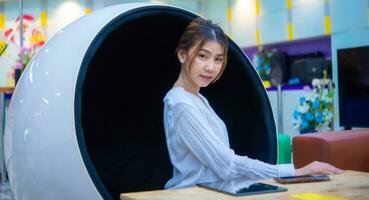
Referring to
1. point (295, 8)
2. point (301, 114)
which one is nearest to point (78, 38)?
point (301, 114)

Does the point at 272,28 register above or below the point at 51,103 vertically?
above

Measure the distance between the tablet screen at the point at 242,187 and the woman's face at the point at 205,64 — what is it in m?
0.37

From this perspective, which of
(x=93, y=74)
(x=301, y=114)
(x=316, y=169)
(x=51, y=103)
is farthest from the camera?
(x=301, y=114)

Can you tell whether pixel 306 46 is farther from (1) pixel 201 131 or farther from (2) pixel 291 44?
(1) pixel 201 131

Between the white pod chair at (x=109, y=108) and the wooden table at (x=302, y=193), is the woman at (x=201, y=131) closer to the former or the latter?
the wooden table at (x=302, y=193)

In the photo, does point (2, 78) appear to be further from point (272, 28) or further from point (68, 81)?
point (272, 28)

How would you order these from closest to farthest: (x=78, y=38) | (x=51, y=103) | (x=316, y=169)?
(x=316, y=169) → (x=51, y=103) → (x=78, y=38)

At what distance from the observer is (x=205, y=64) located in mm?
1526

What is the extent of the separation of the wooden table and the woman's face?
1.34ft

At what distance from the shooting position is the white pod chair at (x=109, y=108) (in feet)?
5.12

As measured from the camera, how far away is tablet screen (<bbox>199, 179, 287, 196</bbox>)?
3.78 ft

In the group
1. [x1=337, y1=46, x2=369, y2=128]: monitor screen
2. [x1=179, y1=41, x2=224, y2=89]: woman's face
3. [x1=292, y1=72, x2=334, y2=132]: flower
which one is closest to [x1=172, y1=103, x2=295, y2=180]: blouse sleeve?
[x1=179, y1=41, x2=224, y2=89]: woman's face

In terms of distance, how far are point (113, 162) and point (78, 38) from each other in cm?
83

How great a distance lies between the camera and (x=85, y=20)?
179 cm
